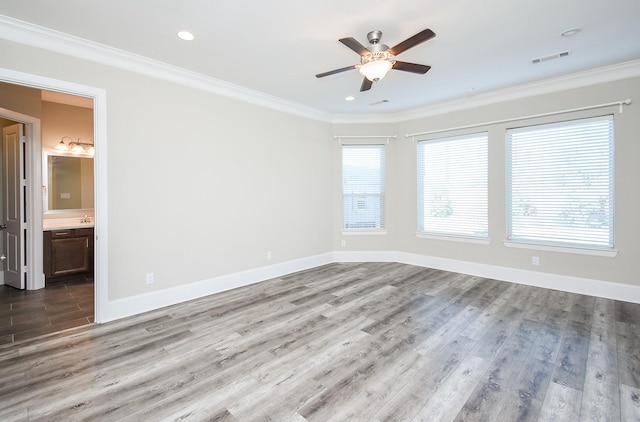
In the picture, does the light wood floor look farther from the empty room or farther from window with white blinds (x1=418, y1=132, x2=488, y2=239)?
window with white blinds (x1=418, y1=132, x2=488, y2=239)

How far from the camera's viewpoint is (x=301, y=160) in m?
5.31

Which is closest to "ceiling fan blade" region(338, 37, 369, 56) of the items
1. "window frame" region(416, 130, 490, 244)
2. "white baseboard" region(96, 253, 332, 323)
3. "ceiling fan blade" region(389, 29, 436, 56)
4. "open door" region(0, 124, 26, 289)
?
"ceiling fan blade" region(389, 29, 436, 56)

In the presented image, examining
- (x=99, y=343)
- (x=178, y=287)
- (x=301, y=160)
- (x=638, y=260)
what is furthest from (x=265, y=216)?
(x=638, y=260)

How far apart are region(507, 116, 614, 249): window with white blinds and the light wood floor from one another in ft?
3.01

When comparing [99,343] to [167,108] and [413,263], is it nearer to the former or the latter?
[167,108]

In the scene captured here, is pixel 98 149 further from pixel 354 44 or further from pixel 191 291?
pixel 354 44

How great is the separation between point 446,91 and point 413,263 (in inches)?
119

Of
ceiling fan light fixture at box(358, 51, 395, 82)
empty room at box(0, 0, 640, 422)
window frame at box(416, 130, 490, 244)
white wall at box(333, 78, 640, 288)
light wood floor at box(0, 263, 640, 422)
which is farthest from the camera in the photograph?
window frame at box(416, 130, 490, 244)

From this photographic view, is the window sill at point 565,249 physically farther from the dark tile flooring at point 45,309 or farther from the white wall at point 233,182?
the dark tile flooring at point 45,309

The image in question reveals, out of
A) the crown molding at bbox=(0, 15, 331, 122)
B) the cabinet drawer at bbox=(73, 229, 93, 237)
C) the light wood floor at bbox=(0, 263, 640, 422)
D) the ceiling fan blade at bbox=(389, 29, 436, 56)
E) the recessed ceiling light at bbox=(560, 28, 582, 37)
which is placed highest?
the recessed ceiling light at bbox=(560, 28, 582, 37)

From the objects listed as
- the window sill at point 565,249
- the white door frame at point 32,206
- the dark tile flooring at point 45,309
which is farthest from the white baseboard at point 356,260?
the white door frame at point 32,206

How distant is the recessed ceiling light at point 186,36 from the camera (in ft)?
9.32

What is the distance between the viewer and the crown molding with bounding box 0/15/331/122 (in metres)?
2.68

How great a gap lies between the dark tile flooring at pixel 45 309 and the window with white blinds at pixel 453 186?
5230mm
